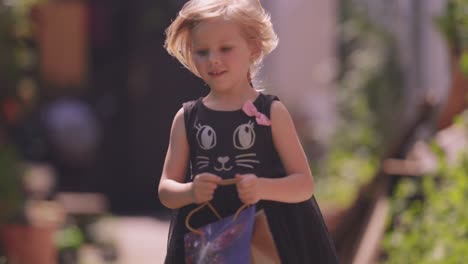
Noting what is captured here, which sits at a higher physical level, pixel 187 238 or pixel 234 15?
pixel 234 15

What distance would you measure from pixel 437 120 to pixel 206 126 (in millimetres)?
4284

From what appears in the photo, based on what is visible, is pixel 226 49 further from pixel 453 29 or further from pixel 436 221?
pixel 453 29

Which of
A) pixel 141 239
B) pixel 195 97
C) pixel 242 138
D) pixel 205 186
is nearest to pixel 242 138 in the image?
pixel 242 138

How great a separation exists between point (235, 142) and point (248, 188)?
198mm

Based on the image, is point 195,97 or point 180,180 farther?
point 195,97

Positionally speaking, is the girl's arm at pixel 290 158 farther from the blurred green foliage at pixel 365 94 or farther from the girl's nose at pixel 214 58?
the blurred green foliage at pixel 365 94

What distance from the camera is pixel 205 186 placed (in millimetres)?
3443

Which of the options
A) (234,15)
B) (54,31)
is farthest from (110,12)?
(234,15)

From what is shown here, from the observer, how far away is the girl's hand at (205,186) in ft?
11.3

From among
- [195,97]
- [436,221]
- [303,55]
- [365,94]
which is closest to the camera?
[436,221]

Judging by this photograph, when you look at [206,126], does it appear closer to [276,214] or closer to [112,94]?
[276,214]

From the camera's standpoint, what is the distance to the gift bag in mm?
3508

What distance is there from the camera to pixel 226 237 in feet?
11.5

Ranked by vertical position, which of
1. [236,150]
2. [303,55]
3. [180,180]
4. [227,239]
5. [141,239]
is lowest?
[141,239]
